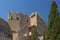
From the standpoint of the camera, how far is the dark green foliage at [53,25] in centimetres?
2305

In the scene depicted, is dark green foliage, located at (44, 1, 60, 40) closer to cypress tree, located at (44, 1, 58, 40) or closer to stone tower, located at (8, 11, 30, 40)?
cypress tree, located at (44, 1, 58, 40)

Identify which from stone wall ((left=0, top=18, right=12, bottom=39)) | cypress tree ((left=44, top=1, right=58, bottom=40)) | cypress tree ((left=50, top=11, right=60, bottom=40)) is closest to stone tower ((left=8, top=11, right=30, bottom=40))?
stone wall ((left=0, top=18, right=12, bottom=39))

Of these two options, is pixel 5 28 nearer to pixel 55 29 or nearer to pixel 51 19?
pixel 51 19

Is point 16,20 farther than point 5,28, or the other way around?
point 16,20

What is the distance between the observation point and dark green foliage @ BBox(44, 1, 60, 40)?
23.0 metres

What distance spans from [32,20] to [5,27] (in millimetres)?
7844

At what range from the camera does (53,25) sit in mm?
23438

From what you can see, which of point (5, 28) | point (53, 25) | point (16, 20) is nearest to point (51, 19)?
point (53, 25)

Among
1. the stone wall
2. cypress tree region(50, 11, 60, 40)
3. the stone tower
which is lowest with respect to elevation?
cypress tree region(50, 11, 60, 40)

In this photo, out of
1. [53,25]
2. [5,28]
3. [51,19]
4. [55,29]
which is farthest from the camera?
[5,28]

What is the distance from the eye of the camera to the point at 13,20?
2053 inches

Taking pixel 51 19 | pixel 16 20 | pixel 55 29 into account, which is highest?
pixel 16 20

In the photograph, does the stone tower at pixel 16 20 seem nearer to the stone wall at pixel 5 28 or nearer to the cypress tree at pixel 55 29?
the stone wall at pixel 5 28

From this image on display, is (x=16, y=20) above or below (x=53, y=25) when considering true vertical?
above
